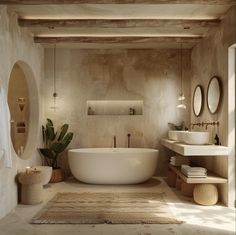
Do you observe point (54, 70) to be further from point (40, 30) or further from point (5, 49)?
point (5, 49)

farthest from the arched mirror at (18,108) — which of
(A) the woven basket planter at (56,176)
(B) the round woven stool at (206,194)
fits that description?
(B) the round woven stool at (206,194)

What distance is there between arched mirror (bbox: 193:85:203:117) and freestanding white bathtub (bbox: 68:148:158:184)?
1.15m

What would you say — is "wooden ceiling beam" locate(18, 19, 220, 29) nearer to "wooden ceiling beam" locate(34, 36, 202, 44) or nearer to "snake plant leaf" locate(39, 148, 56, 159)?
"wooden ceiling beam" locate(34, 36, 202, 44)

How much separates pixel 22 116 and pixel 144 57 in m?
2.78

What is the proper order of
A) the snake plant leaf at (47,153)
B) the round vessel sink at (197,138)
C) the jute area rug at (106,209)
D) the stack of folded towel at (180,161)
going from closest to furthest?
1. the jute area rug at (106,209)
2. the round vessel sink at (197,138)
3. the stack of folded towel at (180,161)
4. the snake plant leaf at (47,153)

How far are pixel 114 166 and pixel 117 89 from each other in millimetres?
1832

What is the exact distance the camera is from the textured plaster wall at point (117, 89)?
6734 mm

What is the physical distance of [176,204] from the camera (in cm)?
452

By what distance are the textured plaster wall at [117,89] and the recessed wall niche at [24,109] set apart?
1.71ft

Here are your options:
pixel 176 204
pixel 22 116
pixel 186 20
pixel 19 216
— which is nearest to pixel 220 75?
pixel 186 20

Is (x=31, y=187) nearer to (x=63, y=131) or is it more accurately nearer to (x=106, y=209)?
(x=106, y=209)

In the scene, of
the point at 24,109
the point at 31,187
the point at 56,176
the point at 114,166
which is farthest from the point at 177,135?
the point at 24,109

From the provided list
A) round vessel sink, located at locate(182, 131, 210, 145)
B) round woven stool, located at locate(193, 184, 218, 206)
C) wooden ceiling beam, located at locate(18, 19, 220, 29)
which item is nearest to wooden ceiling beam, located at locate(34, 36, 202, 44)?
wooden ceiling beam, located at locate(18, 19, 220, 29)

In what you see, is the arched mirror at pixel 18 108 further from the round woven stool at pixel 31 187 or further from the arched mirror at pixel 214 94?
the arched mirror at pixel 214 94
